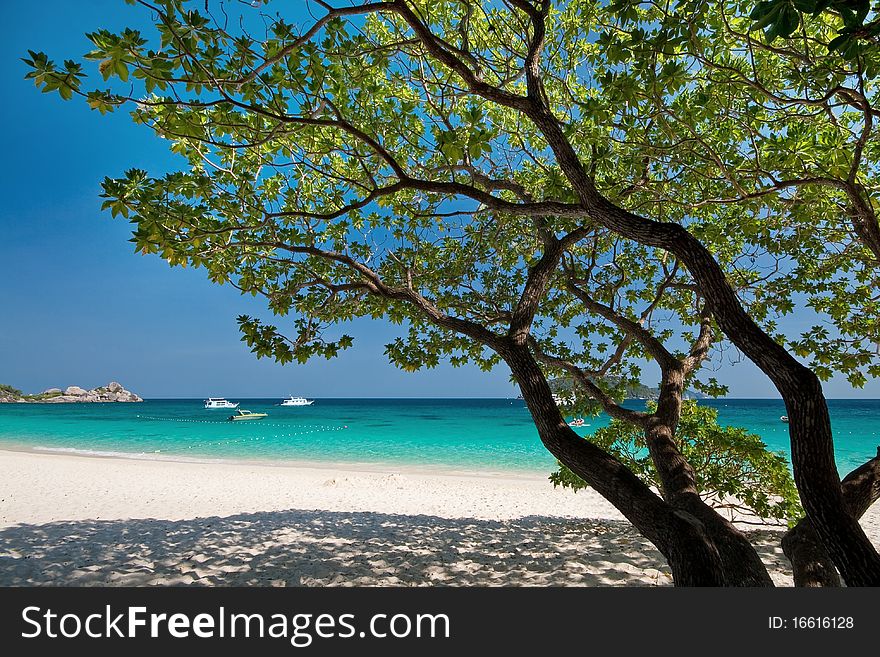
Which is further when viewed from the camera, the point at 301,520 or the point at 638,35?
the point at 301,520

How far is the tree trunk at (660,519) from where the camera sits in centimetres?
302

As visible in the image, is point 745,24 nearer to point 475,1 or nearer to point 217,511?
point 475,1

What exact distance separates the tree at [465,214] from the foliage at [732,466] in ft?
4.00

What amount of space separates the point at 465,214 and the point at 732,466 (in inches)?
210

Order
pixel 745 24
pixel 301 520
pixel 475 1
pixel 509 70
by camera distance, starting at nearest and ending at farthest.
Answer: pixel 745 24 → pixel 475 1 → pixel 509 70 → pixel 301 520

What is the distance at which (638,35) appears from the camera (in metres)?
3.17

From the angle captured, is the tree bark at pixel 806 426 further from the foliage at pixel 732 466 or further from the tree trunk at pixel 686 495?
the foliage at pixel 732 466

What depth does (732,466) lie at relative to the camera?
22.1 ft

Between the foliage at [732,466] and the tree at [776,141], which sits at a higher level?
the tree at [776,141]
